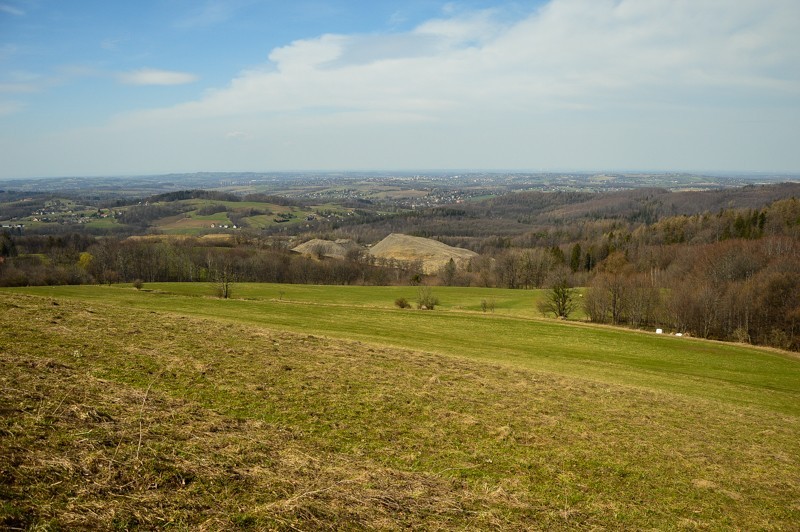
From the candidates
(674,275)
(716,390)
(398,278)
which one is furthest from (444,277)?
(716,390)

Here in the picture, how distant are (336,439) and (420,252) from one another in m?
150

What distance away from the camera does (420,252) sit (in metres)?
158

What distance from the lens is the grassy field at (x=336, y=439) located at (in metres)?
6.01

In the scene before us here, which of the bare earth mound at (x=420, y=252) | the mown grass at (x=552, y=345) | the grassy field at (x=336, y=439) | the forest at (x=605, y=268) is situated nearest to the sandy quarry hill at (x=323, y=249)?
the forest at (x=605, y=268)

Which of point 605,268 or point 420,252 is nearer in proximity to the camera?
point 605,268

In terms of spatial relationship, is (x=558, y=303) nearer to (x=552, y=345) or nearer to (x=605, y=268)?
(x=552, y=345)

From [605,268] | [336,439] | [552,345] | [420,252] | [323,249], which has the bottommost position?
[420,252]

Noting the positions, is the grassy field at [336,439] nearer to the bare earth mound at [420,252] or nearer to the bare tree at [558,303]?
the bare tree at [558,303]

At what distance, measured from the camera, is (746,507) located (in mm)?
9016

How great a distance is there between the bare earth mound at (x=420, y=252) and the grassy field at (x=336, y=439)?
127 m

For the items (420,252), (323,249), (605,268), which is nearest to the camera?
(605,268)

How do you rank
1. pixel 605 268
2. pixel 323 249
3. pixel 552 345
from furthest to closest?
1. pixel 323 249
2. pixel 605 268
3. pixel 552 345

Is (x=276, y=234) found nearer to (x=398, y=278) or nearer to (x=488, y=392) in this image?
(x=398, y=278)

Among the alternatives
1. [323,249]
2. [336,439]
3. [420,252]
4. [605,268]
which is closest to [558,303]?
[605,268]
